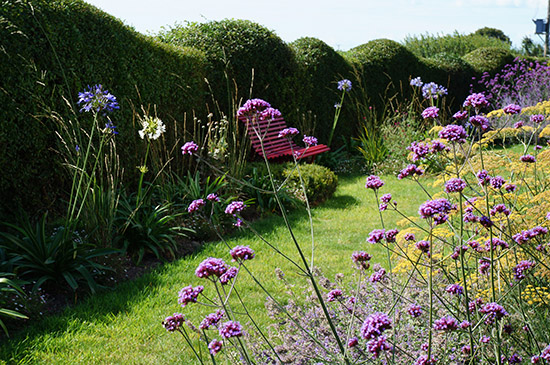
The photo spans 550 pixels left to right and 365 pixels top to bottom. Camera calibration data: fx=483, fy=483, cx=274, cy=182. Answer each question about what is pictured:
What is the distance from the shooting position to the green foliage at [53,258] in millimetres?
3574

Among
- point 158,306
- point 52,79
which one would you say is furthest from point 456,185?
point 52,79

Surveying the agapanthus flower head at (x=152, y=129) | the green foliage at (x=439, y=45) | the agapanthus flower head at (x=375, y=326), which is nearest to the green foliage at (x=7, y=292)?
the agapanthus flower head at (x=152, y=129)

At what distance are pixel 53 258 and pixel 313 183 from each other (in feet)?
11.3

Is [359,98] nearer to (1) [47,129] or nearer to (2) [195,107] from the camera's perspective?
(2) [195,107]

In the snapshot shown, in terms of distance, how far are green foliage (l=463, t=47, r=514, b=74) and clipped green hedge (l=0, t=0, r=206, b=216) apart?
1099 cm

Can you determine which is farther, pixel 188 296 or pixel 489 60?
pixel 489 60

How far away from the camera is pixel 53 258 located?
3639mm

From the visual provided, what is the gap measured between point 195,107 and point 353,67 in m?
4.31

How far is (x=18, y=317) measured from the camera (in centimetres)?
320

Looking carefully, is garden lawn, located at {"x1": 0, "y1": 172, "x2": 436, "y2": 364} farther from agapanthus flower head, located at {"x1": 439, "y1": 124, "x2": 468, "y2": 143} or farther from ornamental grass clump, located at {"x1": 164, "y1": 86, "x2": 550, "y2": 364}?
agapanthus flower head, located at {"x1": 439, "y1": 124, "x2": 468, "y2": 143}

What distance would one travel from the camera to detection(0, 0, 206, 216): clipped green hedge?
4172 mm

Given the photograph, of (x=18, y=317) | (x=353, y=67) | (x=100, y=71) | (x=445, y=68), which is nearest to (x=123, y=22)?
(x=100, y=71)

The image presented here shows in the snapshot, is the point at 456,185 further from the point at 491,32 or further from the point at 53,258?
the point at 491,32

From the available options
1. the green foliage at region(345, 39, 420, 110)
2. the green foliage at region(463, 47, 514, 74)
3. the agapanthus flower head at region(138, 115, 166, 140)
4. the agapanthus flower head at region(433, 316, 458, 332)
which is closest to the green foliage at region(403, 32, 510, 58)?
the green foliage at region(463, 47, 514, 74)
